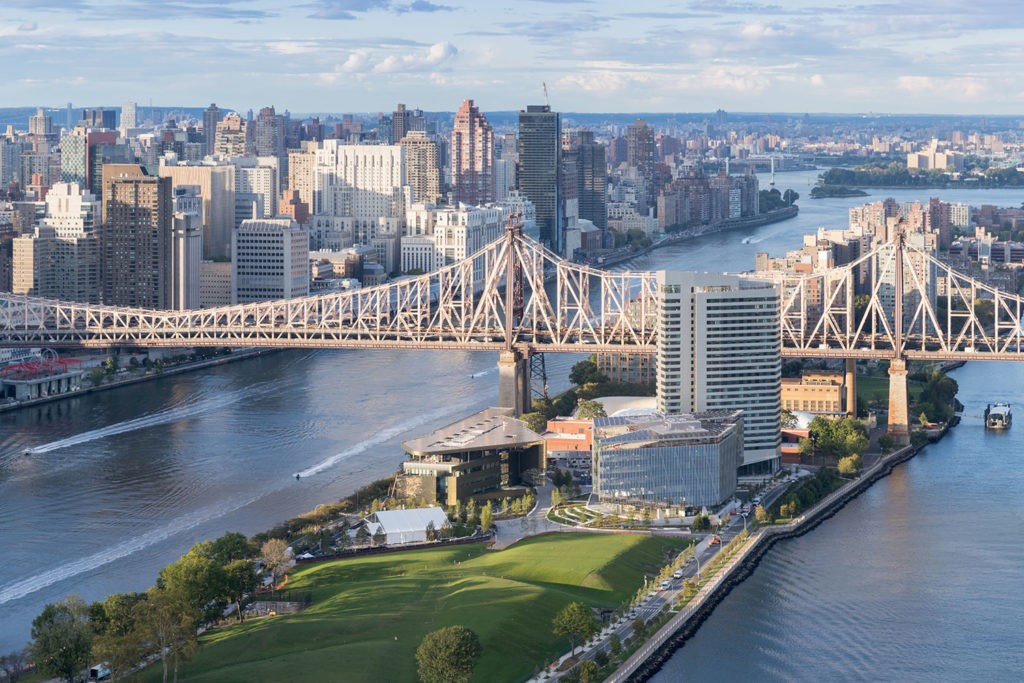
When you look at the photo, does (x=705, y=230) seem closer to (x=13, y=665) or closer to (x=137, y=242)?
(x=137, y=242)

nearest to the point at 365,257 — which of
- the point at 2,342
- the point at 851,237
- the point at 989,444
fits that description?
the point at 851,237

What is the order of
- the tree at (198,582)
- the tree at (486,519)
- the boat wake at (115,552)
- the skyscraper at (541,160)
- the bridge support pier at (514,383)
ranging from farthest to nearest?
the skyscraper at (541,160), the bridge support pier at (514,383), the tree at (486,519), the boat wake at (115,552), the tree at (198,582)

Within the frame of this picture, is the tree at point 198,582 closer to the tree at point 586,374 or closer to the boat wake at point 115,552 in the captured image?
the boat wake at point 115,552

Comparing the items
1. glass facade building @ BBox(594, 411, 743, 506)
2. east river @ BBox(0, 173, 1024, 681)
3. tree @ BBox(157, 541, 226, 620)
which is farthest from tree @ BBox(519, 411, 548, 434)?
tree @ BBox(157, 541, 226, 620)

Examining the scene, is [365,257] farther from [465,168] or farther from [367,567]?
[367,567]

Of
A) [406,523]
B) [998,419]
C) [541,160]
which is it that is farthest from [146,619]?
[541,160]

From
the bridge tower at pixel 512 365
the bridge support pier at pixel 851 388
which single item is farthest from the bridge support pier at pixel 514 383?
the bridge support pier at pixel 851 388
